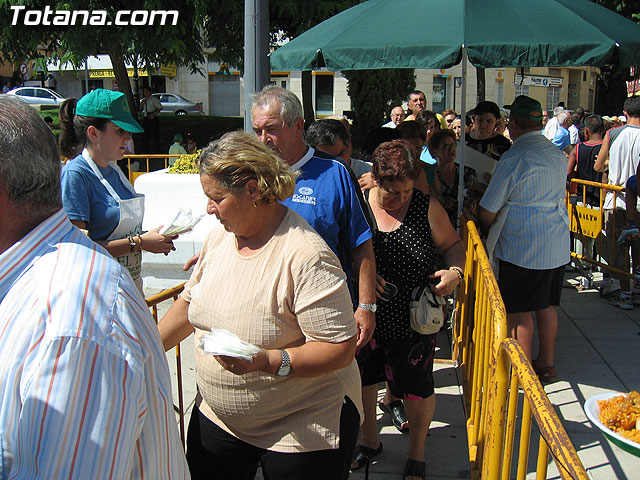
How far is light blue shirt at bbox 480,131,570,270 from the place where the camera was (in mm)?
4332

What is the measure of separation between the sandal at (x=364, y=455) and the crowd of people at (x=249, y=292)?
12mm

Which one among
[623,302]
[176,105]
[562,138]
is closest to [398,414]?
[623,302]

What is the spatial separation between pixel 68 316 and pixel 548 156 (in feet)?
12.6

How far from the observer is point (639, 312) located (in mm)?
6293

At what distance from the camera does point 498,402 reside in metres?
2.22

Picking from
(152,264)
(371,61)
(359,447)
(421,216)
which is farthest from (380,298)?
(152,264)

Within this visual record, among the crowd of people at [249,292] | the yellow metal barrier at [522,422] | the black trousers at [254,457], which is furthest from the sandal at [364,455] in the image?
the black trousers at [254,457]

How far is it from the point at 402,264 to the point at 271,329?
143cm

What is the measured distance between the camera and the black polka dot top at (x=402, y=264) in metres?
3.32

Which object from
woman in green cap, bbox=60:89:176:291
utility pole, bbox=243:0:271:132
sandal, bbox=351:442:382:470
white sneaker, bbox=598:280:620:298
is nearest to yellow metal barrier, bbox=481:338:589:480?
sandal, bbox=351:442:382:470

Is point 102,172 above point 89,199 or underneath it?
above

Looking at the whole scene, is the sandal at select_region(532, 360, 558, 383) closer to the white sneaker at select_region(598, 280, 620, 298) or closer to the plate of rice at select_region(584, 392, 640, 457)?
the plate of rice at select_region(584, 392, 640, 457)

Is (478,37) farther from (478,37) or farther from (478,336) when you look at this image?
(478,336)

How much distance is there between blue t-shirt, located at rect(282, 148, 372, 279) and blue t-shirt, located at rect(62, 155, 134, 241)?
909mm
